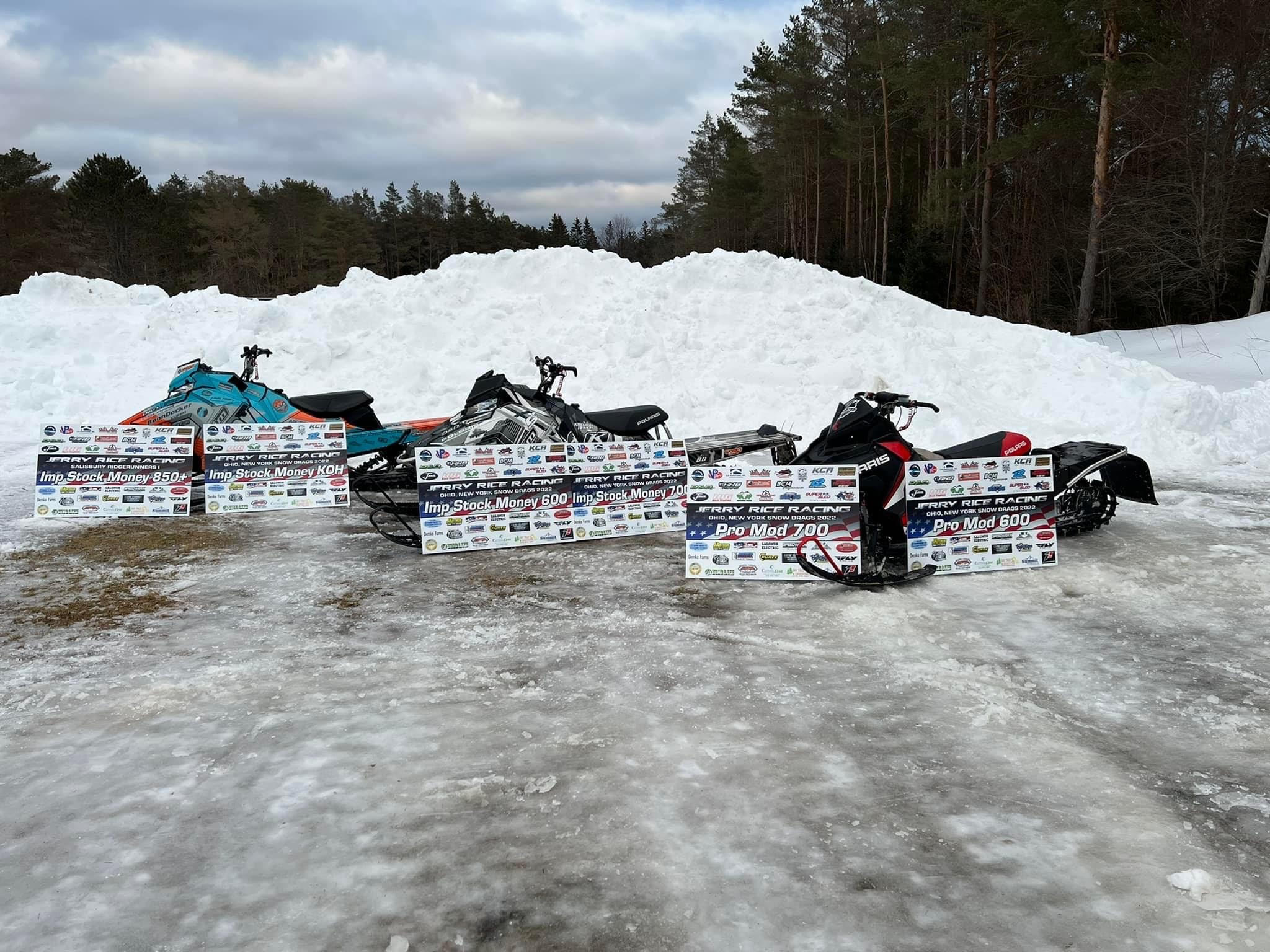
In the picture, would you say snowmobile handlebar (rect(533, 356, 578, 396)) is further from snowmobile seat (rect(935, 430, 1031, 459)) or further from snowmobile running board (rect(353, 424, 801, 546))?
snowmobile seat (rect(935, 430, 1031, 459))

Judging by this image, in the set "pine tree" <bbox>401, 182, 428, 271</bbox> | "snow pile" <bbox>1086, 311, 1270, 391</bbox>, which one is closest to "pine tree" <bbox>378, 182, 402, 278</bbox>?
"pine tree" <bbox>401, 182, 428, 271</bbox>

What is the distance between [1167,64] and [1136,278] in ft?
17.4

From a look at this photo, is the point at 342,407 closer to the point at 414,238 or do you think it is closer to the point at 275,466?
the point at 275,466

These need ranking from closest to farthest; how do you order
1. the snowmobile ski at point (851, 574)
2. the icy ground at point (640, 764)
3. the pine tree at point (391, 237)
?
1. the icy ground at point (640, 764)
2. the snowmobile ski at point (851, 574)
3. the pine tree at point (391, 237)

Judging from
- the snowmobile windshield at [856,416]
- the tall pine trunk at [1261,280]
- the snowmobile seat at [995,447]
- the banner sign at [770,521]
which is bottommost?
the banner sign at [770,521]

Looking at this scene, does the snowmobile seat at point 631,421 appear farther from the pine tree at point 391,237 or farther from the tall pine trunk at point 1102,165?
the pine tree at point 391,237

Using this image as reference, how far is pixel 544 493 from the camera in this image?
629cm

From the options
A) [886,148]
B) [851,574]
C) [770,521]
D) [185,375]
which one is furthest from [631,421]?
[886,148]

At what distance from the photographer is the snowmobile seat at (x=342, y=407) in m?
7.84

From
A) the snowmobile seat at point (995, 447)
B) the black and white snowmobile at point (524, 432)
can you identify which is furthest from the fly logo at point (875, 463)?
the black and white snowmobile at point (524, 432)

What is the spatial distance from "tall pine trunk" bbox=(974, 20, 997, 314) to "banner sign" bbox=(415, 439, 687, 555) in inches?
769

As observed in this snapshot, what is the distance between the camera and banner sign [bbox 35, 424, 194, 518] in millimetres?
6949

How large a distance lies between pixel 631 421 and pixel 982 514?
3.02 meters

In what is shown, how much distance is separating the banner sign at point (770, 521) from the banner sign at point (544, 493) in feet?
3.67
